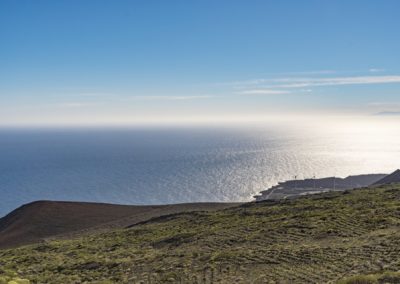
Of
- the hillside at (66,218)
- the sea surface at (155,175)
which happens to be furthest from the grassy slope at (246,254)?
the sea surface at (155,175)

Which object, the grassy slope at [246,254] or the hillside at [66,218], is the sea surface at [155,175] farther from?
the grassy slope at [246,254]

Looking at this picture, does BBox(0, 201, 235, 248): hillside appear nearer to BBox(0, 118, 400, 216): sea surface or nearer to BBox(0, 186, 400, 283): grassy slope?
BBox(0, 186, 400, 283): grassy slope

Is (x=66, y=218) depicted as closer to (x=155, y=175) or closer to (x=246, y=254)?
(x=246, y=254)

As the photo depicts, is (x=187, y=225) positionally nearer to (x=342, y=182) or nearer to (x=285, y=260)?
(x=285, y=260)

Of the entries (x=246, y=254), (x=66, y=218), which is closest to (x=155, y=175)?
(x=66, y=218)

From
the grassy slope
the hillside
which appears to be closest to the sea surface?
the hillside

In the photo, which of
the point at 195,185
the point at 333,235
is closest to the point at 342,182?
the point at 195,185
